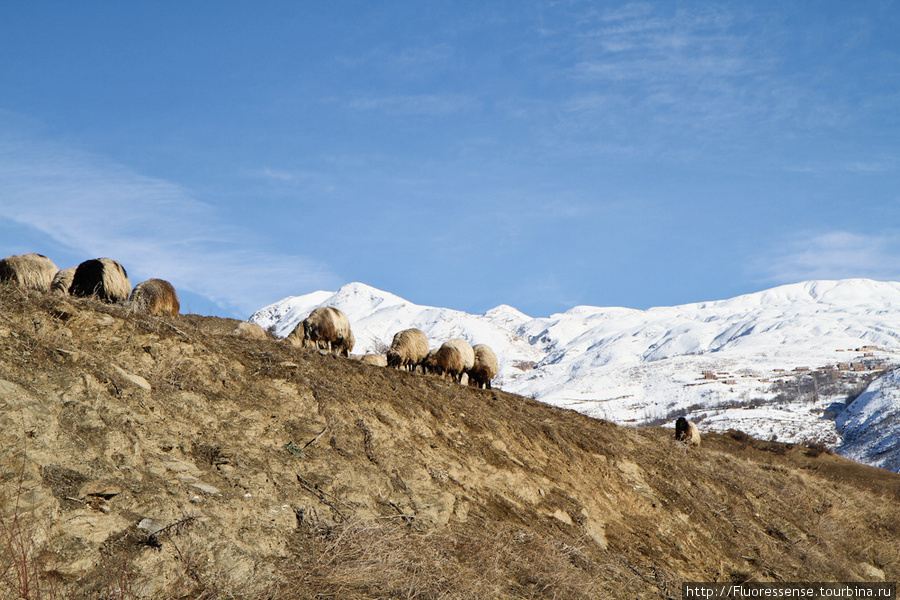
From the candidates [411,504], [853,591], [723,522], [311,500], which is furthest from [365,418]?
[853,591]

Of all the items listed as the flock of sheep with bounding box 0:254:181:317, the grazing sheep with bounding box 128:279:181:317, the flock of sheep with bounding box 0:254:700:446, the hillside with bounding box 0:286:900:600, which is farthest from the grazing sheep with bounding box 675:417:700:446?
the flock of sheep with bounding box 0:254:181:317

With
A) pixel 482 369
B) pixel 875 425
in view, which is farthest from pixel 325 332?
pixel 875 425

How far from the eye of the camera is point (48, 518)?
20.9 ft

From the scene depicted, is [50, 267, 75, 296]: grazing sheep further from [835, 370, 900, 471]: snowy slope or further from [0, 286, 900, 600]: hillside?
[835, 370, 900, 471]: snowy slope

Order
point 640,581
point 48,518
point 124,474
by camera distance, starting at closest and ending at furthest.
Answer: point 48,518
point 124,474
point 640,581

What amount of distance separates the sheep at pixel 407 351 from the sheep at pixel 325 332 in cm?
138

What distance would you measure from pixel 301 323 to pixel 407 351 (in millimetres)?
3393

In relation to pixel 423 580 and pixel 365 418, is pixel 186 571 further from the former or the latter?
pixel 365 418

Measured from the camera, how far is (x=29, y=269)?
598 inches

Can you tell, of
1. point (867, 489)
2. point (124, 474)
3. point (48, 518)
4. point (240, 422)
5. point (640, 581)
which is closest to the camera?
point (48, 518)

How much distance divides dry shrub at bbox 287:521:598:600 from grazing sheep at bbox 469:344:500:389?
481 inches

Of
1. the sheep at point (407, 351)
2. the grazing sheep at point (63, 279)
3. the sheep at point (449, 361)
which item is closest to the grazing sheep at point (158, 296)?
the grazing sheep at point (63, 279)

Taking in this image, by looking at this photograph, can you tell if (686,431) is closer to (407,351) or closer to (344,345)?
(407,351)

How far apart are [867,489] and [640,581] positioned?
18.0 m
